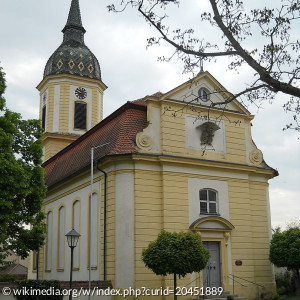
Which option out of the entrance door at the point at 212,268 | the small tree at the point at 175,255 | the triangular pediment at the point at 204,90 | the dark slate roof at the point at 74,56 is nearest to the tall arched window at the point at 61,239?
the entrance door at the point at 212,268

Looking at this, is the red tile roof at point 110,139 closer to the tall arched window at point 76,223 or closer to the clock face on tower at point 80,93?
the tall arched window at point 76,223

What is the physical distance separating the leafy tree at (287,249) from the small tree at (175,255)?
5.58 m

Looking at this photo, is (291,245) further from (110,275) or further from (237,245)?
(110,275)

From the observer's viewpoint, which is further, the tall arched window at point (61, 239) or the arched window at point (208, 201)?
the tall arched window at point (61, 239)

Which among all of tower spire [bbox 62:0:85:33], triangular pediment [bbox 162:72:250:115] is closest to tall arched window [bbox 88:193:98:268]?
triangular pediment [bbox 162:72:250:115]

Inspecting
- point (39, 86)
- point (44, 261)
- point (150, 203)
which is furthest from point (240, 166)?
point (39, 86)

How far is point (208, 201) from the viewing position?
23781 mm

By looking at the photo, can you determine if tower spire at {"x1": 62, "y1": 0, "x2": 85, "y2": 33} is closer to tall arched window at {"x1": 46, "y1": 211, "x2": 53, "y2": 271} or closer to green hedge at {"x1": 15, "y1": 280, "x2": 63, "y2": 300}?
tall arched window at {"x1": 46, "y1": 211, "x2": 53, "y2": 271}

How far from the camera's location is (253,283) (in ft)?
77.4

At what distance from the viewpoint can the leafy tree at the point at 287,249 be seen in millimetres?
22234

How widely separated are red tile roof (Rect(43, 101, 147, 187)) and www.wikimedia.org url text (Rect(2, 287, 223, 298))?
619 cm

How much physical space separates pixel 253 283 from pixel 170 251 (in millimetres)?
7477

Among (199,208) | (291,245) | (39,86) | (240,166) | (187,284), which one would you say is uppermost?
(39,86)

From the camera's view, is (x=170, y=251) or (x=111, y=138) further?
(x=111, y=138)
